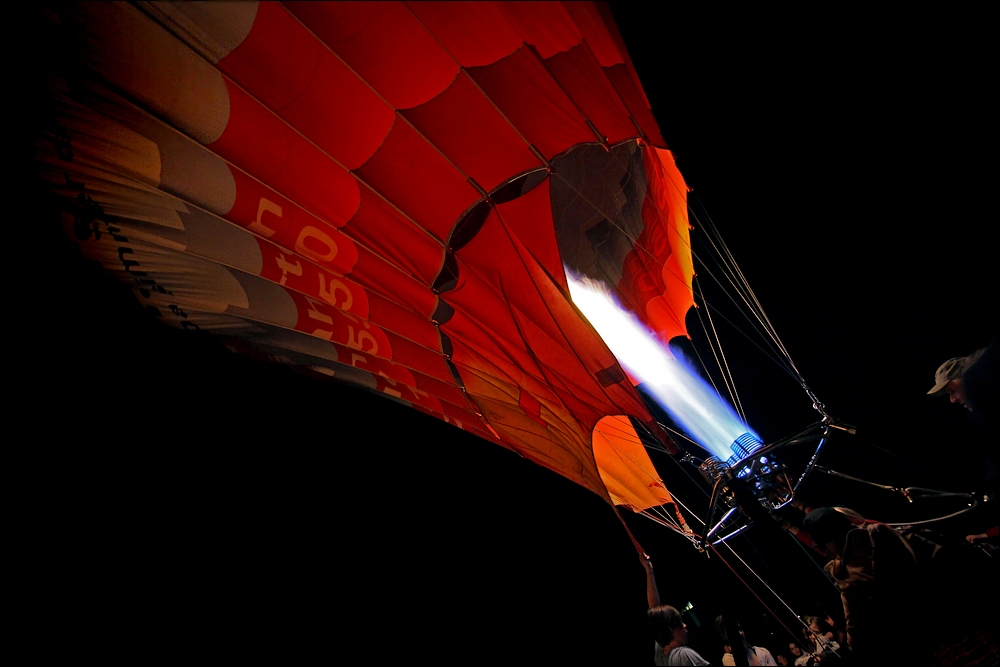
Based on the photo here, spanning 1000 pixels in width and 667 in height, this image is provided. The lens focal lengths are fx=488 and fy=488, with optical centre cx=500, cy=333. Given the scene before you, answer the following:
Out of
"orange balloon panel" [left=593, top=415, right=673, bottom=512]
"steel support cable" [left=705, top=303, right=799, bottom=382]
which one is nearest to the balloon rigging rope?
"steel support cable" [left=705, top=303, right=799, bottom=382]

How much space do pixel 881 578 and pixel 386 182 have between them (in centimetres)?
300

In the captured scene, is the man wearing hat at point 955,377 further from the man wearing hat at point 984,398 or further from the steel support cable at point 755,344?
A: the steel support cable at point 755,344

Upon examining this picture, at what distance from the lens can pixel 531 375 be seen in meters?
2.79

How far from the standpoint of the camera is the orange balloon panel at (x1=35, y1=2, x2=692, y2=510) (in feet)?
6.72

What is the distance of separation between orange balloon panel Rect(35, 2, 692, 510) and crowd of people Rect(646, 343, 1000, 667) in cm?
80

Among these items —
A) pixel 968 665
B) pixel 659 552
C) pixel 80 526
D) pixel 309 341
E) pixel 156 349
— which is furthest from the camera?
pixel 659 552

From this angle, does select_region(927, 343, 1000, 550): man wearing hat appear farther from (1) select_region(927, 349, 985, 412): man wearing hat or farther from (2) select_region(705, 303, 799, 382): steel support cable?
(2) select_region(705, 303, 799, 382): steel support cable

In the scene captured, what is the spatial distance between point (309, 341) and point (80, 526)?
1.54 m

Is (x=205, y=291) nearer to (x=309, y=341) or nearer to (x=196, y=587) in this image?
(x=309, y=341)

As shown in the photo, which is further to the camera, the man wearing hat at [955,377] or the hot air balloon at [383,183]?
the man wearing hat at [955,377]

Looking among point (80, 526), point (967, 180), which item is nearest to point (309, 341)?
point (80, 526)

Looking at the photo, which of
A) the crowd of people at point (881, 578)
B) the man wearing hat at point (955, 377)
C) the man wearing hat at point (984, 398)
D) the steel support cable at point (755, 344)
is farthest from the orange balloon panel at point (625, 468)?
the man wearing hat at point (984, 398)

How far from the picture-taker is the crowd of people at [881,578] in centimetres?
212

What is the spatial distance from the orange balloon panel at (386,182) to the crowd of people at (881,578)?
Result: 80cm
